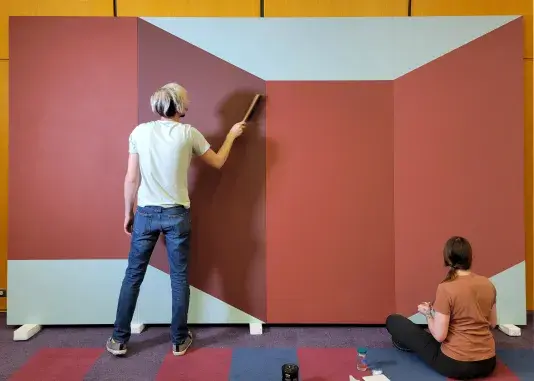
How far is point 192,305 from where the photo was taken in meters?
2.96

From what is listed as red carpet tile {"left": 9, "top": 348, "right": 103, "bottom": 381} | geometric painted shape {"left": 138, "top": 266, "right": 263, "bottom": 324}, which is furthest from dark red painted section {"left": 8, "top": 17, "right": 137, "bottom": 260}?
red carpet tile {"left": 9, "top": 348, "right": 103, "bottom": 381}

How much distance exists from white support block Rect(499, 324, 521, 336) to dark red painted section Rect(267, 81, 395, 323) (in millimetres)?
748

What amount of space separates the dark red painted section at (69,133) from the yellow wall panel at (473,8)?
2068 millimetres

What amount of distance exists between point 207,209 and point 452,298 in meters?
1.61

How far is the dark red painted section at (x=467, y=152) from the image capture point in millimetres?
2928

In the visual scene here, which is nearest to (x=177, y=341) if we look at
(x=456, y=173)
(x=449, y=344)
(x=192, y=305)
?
(x=192, y=305)

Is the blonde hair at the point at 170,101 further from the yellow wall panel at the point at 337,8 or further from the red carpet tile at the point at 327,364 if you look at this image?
the red carpet tile at the point at 327,364

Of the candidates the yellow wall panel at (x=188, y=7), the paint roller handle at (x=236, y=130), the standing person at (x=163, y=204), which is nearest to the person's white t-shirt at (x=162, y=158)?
the standing person at (x=163, y=204)

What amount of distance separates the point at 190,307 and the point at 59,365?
2.80ft

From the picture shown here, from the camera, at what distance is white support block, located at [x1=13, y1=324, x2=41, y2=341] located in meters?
2.77

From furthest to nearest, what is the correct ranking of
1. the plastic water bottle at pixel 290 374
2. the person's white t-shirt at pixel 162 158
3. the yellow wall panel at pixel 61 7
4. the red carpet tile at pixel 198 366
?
the yellow wall panel at pixel 61 7, the person's white t-shirt at pixel 162 158, the red carpet tile at pixel 198 366, the plastic water bottle at pixel 290 374

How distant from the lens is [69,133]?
2.95 meters

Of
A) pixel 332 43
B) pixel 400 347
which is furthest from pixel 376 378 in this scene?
pixel 332 43

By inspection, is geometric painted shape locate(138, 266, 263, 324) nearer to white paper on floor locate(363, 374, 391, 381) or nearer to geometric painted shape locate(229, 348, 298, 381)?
geometric painted shape locate(229, 348, 298, 381)
